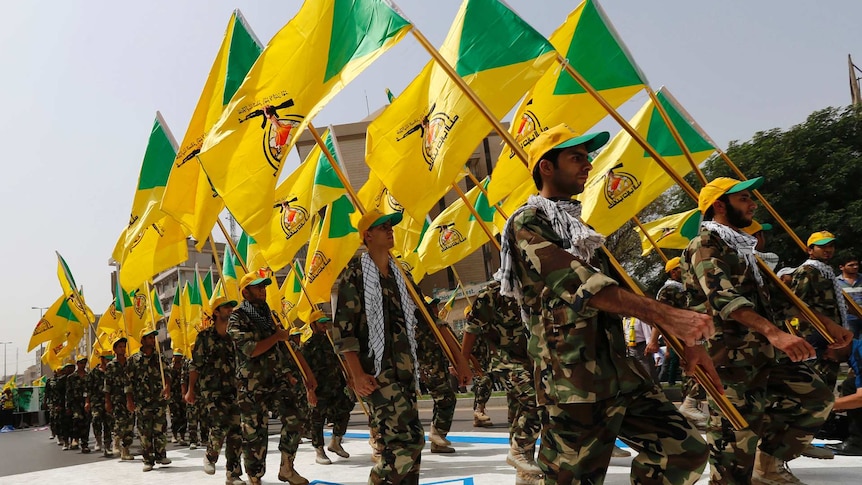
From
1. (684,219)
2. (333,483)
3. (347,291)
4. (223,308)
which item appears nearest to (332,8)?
(347,291)

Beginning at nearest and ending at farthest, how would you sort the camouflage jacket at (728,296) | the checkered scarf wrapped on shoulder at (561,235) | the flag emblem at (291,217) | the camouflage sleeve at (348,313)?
the checkered scarf wrapped on shoulder at (561,235), the camouflage jacket at (728,296), the camouflage sleeve at (348,313), the flag emblem at (291,217)

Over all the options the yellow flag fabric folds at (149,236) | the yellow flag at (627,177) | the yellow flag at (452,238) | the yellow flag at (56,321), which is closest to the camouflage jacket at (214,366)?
the yellow flag fabric folds at (149,236)

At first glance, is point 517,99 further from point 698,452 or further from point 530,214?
point 698,452

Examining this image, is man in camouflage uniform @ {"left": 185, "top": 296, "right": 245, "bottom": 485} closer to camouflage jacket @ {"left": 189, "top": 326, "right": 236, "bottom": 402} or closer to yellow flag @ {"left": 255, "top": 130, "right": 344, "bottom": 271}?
camouflage jacket @ {"left": 189, "top": 326, "right": 236, "bottom": 402}

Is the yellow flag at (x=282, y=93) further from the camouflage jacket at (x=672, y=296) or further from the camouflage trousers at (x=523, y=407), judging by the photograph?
the camouflage jacket at (x=672, y=296)

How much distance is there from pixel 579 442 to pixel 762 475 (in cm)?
262

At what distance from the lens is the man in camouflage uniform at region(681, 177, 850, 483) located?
4078 millimetres

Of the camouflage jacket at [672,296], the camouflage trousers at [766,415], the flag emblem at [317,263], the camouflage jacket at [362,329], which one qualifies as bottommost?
the camouflage trousers at [766,415]

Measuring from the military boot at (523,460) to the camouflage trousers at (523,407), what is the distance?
5 centimetres

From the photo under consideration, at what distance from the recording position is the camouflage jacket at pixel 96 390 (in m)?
14.4

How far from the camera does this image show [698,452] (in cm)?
303

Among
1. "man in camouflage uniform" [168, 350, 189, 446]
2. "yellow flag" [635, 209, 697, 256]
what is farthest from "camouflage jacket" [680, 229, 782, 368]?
"man in camouflage uniform" [168, 350, 189, 446]

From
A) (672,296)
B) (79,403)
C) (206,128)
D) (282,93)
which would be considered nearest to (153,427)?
(206,128)

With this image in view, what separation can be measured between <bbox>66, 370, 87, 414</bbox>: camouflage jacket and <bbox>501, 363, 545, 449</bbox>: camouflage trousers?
12.7m
